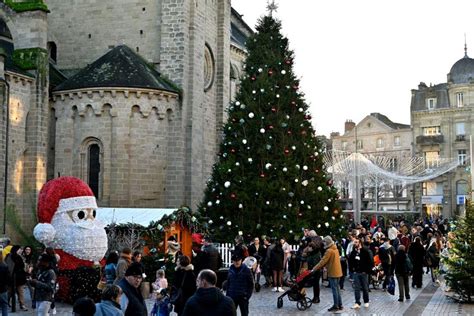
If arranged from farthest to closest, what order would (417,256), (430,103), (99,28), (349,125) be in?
(349,125) < (430,103) < (99,28) < (417,256)

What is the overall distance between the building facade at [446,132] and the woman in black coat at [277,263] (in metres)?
46.5

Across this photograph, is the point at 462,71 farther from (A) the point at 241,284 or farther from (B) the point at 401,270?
(A) the point at 241,284

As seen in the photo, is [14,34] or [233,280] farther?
[14,34]

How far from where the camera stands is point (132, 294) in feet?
24.8

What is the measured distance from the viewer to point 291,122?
2280 cm

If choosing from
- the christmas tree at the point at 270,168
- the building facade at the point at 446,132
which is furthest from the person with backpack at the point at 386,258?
the building facade at the point at 446,132

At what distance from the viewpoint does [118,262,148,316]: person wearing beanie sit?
7395 mm

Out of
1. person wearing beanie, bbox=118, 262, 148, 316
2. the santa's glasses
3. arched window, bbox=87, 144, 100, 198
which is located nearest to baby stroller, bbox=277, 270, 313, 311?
the santa's glasses

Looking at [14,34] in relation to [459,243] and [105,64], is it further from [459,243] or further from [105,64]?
[459,243]

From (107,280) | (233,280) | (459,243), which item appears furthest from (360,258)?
(107,280)

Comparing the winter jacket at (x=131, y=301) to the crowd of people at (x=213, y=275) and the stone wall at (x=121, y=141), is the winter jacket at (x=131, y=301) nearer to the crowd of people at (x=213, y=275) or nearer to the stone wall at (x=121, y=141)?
the crowd of people at (x=213, y=275)

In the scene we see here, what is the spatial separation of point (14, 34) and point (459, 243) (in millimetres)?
21382

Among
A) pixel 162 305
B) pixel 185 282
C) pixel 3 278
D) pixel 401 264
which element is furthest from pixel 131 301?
pixel 401 264

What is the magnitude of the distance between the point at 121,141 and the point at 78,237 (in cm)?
1317
